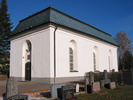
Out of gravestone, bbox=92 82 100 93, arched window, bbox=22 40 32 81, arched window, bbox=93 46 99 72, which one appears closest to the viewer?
gravestone, bbox=92 82 100 93

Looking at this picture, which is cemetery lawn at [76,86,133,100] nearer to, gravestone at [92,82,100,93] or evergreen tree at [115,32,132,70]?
gravestone at [92,82,100,93]

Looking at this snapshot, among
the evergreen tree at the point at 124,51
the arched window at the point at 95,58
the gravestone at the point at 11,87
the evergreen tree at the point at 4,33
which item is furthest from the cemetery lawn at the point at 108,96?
the evergreen tree at the point at 124,51

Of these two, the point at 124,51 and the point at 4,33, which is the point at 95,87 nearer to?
the point at 4,33

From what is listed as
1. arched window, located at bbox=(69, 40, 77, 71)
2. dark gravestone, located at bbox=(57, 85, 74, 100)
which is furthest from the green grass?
arched window, located at bbox=(69, 40, 77, 71)

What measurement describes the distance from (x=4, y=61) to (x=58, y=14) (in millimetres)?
18729

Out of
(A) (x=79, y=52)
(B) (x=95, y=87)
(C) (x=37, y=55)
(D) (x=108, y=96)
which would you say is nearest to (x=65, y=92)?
(D) (x=108, y=96)

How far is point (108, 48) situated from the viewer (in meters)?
26.2

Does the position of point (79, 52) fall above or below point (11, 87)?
above

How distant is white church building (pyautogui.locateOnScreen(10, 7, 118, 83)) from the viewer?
14531mm

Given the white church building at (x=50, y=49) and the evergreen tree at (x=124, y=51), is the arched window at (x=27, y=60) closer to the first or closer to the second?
the white church building at (x=50, y=49)

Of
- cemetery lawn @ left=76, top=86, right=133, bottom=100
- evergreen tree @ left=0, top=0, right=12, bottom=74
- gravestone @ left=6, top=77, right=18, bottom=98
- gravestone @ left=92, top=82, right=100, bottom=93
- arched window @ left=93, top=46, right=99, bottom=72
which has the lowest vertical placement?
cemetery lawn @ left=76, top=86, right=133, bottom=100

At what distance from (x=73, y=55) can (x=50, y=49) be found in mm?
4430

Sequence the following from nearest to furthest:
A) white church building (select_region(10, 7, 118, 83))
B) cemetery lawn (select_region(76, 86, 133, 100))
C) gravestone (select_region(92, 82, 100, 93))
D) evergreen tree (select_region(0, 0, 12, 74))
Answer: cemetery lawn (select_region(76, 86, 133, 100)) → gravestone (select_region(92, 82, 100, 93)) → white church building (select_region(10, 7, 118, 83)) → evergreen tree (select_region(0, 0, 12, 74))

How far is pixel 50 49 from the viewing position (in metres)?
14.3
